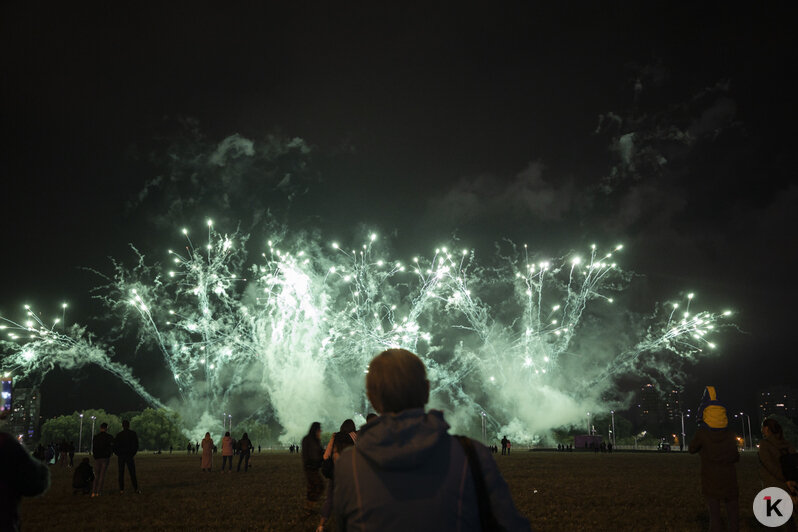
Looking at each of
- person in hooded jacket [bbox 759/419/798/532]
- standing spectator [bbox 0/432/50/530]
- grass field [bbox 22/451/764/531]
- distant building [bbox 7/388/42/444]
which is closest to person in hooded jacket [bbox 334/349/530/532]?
standing spectator [bbox 0/432/50/530]

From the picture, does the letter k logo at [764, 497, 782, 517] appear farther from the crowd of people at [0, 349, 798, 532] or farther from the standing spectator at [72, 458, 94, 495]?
the standing spectator at [72, 458, 94, 495]

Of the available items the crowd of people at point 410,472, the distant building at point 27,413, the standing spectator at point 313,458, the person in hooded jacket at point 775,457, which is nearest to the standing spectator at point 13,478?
the crowd of people at point 410,472

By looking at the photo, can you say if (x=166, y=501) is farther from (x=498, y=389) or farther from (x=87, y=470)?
(x=498, y=389)

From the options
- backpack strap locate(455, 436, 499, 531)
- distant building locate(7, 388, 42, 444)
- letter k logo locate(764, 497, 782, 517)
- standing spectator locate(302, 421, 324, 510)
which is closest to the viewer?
backpack strap locate(455, 436, 499, 531)

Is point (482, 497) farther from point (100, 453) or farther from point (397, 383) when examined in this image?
point (100, 453)

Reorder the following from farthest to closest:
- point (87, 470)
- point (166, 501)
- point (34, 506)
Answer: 1. point (87, 470)
2. point (166, 501)
3. point (34, 506)

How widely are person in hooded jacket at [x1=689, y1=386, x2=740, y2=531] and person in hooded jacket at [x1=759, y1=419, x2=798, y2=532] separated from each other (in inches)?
20.0

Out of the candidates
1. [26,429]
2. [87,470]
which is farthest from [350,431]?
[26,429]

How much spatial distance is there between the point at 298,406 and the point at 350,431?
65561 millimetres

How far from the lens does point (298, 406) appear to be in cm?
7306

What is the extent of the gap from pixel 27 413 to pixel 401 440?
12190 centimetres

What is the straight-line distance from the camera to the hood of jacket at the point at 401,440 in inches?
96.8

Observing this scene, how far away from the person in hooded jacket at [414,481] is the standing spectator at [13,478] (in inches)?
100

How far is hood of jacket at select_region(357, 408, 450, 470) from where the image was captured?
2459mm
